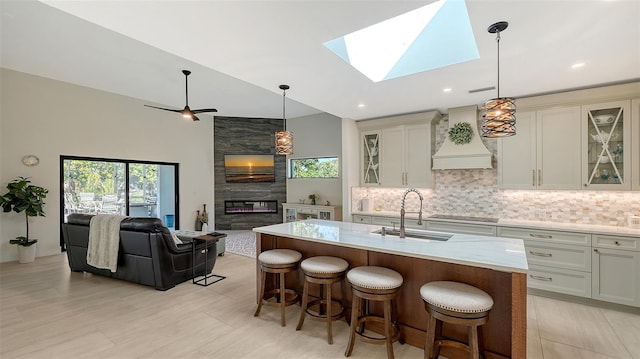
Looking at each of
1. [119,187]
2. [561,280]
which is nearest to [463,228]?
[561,280]

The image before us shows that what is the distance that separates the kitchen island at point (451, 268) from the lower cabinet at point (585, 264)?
4.93ft

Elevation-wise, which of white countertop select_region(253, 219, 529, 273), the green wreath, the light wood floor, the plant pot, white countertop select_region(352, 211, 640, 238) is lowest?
the light wood floor

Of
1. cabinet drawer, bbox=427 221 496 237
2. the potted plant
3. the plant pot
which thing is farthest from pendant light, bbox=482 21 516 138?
the plant pot

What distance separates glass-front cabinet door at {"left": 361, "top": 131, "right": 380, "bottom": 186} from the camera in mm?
5281

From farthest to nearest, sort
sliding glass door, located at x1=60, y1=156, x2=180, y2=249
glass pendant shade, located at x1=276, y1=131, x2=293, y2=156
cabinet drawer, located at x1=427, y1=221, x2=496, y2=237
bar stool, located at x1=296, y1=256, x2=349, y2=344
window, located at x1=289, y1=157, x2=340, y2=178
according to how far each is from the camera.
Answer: window, located at x1=289, y1=157, x2=340, y2=178
sliding glass door, located at x1=60, y1=156, x2=180, y2=249
cabinet drawer, located at x1=427, y1=221, x2=496, y2=237
glass pendant shade, located at x1=276, y1=131, x2=293, y2=156
bar stool, located at x1=296, y1=256, x2=349, y2=344

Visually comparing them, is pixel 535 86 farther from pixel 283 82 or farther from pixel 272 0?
pixel 272 0

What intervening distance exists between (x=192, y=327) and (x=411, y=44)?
3791mm

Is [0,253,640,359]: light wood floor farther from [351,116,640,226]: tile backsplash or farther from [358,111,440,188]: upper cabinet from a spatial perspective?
[358,111,440,188]: upper cabinet

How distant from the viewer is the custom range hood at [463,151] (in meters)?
4.21

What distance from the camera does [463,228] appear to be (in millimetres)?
4059

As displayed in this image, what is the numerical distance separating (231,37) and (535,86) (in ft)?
11.9

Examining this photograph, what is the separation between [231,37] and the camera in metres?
2.35

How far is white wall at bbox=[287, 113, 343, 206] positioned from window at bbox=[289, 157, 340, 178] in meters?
0.13

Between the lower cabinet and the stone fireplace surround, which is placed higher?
the stone fireplace surround
